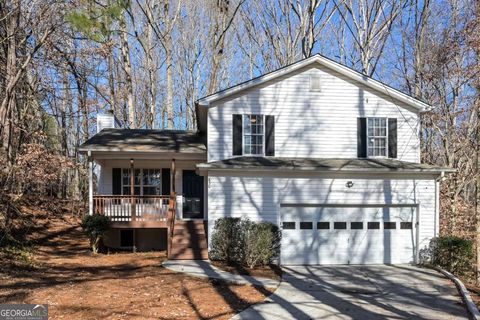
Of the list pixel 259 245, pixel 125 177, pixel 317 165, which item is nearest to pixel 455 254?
pixel 317 165

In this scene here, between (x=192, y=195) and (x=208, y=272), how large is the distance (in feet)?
17.9

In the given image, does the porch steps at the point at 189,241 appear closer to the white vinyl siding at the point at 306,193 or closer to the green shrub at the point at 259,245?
the white vinyl siding at the point at 306,193

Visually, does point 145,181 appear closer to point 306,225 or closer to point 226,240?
point 226,240

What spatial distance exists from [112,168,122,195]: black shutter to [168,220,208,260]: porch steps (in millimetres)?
2816

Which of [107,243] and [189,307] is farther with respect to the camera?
[107,243]

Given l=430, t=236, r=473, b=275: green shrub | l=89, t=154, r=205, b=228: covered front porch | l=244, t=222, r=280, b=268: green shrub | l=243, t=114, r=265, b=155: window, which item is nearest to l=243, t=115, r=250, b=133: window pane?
l=243, t=114, r=265, b=155: window

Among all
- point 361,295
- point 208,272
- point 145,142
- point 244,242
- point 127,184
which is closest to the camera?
point 361,295

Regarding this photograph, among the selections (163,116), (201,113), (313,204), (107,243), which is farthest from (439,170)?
(163,116)

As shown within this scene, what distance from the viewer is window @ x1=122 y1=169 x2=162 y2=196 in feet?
53.7

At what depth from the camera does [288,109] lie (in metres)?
14.6

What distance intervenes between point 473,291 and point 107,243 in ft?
41.2

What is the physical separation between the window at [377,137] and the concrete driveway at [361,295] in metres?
4.06

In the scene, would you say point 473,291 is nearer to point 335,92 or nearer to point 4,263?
point 335,92

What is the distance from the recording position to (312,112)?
1460cm
